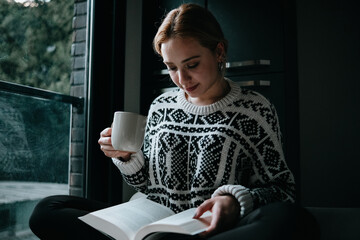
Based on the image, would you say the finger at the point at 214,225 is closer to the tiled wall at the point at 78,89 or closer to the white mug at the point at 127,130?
the white mug at the point at 127,130

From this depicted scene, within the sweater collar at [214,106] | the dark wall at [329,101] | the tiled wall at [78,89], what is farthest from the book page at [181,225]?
the dark wall at [329,101]

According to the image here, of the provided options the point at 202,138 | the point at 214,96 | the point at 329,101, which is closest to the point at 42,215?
A: the point at 202,138

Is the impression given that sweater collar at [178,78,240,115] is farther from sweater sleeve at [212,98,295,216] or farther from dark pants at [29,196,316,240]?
dark pants at [29,196,316,240]

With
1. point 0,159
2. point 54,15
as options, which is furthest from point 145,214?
point 54,15

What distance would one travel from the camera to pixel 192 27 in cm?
102

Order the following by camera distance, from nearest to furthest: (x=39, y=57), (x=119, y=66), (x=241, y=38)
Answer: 1. (x=39, y=57)
2. (x=241, y=38)
3. (x=119, y=66)

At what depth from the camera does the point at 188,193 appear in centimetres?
107

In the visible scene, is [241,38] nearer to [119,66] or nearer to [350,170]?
[119,66]

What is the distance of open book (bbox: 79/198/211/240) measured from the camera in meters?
0.67

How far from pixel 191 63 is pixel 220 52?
140mm

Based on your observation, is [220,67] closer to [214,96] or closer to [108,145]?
[214,96]

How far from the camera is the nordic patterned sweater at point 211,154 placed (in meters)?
1.03

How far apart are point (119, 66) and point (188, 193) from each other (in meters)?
1.14

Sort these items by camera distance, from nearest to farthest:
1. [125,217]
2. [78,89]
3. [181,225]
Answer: [181,225]
[125,217]
[78,89]
